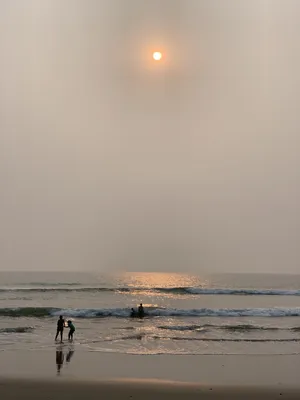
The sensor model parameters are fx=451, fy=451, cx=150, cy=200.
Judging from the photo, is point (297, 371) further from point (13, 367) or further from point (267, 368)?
point (13, 367)

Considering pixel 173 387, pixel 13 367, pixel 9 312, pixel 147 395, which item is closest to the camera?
pixel 147 395

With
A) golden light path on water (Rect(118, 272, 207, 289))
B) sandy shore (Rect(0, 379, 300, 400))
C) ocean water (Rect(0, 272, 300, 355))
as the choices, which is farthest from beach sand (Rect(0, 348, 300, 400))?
golden light path on water (Rect(118, 272, 207, 289))

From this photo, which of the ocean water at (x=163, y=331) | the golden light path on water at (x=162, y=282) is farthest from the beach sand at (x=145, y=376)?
the golden light path on water at (x=162, y=282)

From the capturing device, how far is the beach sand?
13.0m

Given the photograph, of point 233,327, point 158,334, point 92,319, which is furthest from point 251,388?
point 92,319

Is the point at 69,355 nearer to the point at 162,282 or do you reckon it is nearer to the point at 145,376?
the point at 145,376

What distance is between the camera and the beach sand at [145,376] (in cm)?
1298

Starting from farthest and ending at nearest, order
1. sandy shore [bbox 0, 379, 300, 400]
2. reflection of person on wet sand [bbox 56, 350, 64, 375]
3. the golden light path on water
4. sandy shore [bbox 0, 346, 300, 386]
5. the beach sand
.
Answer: the golden light path on water
reflection of person on wet sand [bbox 56, 350, 64, 375]
sandy shore [bbox 0, 346, 300, 386]
the beach sand
sandy shore [bbox 0, 379, 300, 400]

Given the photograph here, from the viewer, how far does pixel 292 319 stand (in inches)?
1300

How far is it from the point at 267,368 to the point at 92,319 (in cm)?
1853

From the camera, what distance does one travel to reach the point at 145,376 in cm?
1489

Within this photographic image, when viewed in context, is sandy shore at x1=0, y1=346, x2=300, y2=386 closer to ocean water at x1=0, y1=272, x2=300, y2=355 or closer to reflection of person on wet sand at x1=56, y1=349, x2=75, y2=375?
reflection of person on wet sand at x1=56, y1=349, x2=75, y2=375

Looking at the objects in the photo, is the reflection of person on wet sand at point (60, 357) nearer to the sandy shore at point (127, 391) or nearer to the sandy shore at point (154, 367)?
the sandy shore at point (154, 367)

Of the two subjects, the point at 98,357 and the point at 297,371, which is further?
the point at 98,357
